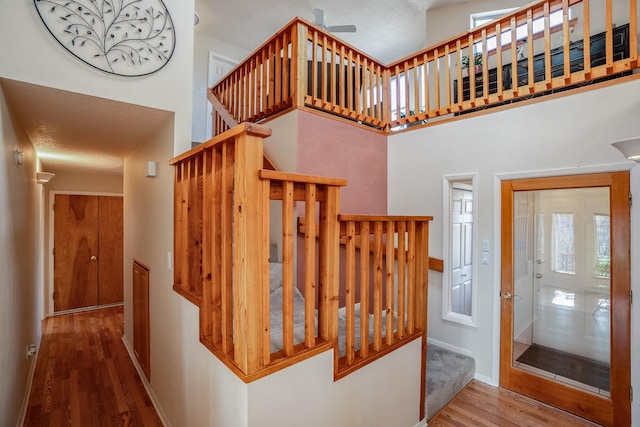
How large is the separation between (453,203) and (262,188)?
8.50ft

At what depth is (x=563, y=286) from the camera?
2641 millimetres

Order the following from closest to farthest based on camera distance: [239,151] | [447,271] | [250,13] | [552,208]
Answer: [239,151] < [552,208] < [447,271] < [250,13]

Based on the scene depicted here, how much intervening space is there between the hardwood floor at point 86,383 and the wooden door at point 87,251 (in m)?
0.86

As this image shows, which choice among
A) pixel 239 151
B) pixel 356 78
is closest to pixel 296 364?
pixel 239 151

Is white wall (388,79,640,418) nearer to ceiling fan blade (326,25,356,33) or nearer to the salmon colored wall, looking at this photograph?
the salmon colored wall

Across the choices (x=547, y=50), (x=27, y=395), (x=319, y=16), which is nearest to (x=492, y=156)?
(x=547, y=50)

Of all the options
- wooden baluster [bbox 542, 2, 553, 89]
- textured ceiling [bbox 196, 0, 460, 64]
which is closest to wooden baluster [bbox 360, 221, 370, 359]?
wooden baluster [bbox 542, 2, 553, 89]

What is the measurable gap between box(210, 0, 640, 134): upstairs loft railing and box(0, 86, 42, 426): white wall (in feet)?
6.70

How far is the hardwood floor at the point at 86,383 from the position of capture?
2.47 metres

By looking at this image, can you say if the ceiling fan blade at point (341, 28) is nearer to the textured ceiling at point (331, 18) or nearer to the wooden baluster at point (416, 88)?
the textured ceiling at point (331, 18)

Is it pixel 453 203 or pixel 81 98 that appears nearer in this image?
pixel 81 98

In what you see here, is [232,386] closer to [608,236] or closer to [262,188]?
[262,188]

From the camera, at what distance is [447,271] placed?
10.5 ft

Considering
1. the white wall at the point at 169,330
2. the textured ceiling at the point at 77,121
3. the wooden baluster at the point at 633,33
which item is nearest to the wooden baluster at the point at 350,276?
the white wall at the point at 169,330
